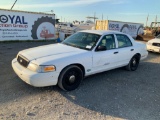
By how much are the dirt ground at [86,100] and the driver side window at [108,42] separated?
3.44ft

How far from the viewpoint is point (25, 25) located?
45.2ft

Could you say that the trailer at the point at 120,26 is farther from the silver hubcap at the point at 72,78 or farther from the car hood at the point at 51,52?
the silver hubcap at the point at 72,78

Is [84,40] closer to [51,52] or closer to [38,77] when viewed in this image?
[51,52]

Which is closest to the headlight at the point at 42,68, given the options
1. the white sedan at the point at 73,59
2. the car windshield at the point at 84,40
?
the white sedan at the point at 73,59

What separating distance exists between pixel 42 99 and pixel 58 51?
52.2 inches

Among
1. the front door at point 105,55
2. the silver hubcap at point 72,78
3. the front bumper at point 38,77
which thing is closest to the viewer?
the front bumper at point 38,77

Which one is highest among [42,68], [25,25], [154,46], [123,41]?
[25,25]

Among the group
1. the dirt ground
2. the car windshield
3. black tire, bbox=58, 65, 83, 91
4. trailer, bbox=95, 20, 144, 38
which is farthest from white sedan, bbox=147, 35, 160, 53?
trailer, bbox=95, 20, 144, 38

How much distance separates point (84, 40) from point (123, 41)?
1.56 metres

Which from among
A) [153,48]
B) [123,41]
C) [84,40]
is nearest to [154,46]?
[153,48]

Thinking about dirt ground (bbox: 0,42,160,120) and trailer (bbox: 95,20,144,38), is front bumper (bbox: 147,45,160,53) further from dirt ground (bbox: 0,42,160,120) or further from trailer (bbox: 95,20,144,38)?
trailer (bbox: 95,20,144,38)

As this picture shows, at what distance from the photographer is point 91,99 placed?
13.6 ft

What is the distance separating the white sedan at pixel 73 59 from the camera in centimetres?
397

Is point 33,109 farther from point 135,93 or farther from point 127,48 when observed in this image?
point 127,48
